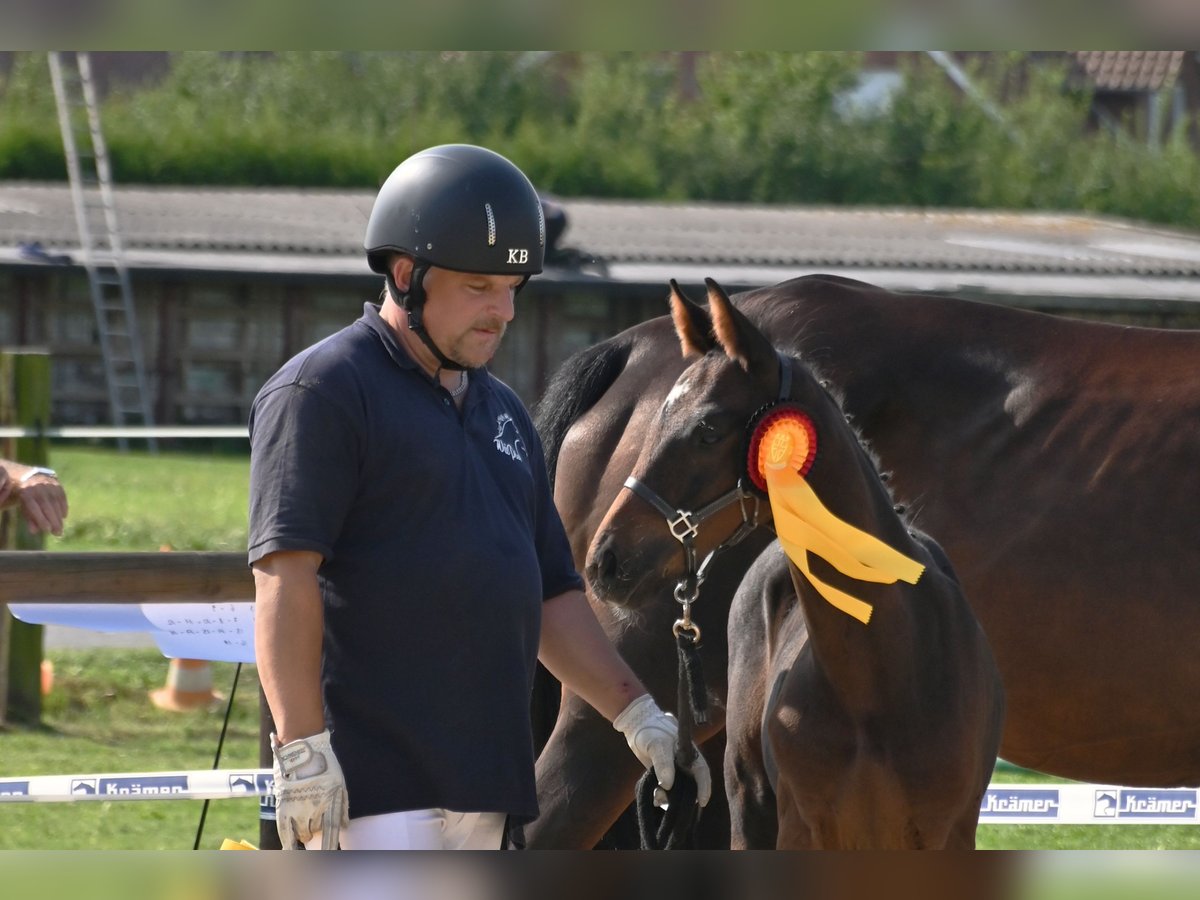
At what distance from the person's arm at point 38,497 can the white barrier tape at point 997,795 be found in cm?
217

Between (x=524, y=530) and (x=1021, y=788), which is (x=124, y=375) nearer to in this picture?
(x=1021, y=788)

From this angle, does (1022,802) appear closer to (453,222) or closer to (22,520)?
(453,222)

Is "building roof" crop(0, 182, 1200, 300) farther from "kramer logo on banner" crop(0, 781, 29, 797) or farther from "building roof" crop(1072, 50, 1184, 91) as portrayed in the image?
"kramer logo on banner" crop(0, 781, 29, 797)

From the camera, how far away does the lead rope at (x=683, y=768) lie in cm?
293

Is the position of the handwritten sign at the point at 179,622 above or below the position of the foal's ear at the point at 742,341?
below

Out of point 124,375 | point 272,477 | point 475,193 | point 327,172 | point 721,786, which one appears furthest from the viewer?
point 327,172

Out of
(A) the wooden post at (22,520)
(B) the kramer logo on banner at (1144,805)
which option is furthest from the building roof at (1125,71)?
(B) the kramer logo on banner at (1144,805)

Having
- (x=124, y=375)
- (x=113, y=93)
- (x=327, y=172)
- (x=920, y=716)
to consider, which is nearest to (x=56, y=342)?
(x=124, y=375)

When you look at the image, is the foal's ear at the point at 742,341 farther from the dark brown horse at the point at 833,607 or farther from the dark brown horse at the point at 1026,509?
the dark brown horse at the point at 1026,509

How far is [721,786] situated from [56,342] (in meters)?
21.0

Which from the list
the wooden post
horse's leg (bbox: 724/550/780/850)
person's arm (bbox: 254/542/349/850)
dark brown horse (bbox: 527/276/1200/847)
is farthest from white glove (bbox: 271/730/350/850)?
the wooden post

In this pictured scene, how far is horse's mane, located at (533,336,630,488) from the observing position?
4.80 meters

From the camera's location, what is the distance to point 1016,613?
13.7 feet

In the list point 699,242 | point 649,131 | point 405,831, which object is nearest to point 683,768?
point 405,831
